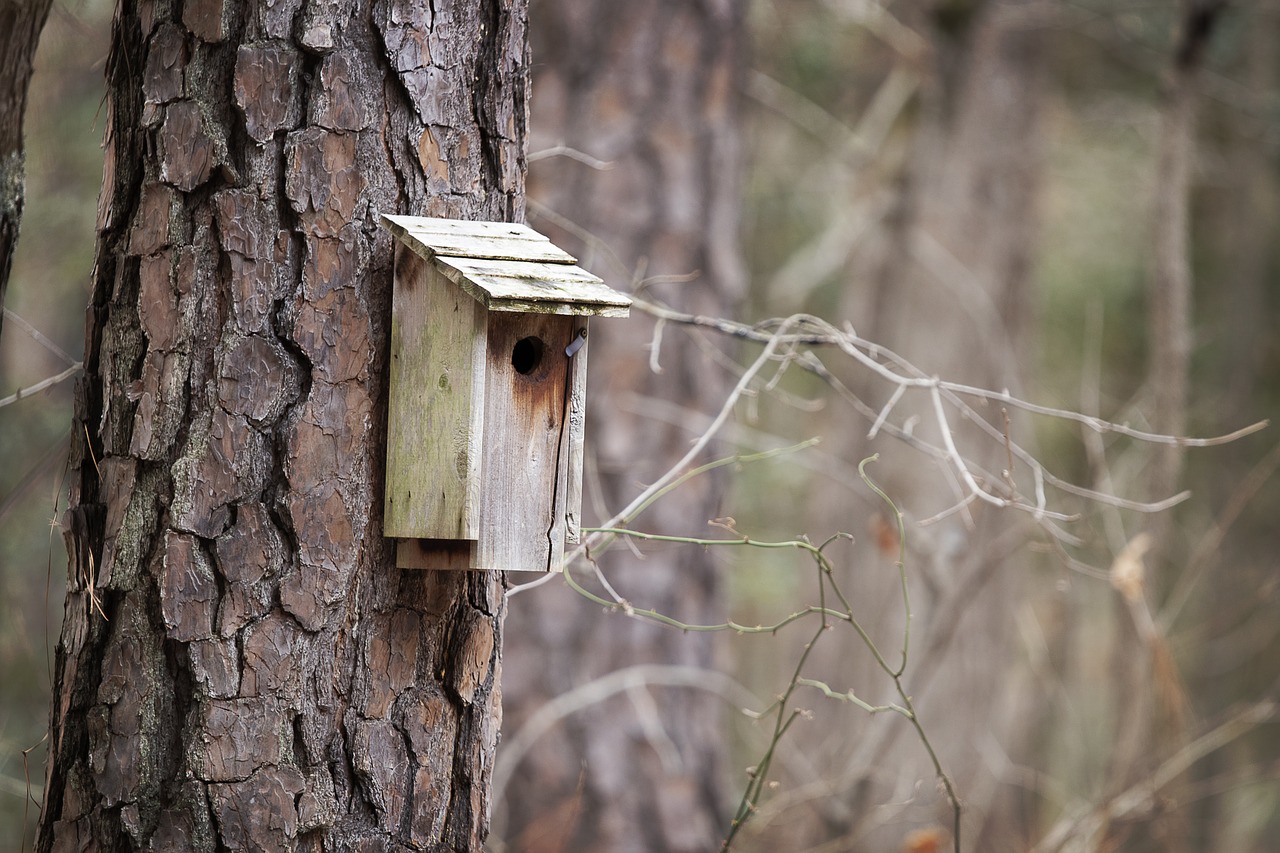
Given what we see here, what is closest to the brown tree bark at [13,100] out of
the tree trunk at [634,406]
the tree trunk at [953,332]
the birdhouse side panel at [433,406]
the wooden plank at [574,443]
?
the birdhouse side panel at [433,406]

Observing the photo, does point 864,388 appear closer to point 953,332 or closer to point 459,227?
point 953,332

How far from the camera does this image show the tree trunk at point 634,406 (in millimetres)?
4188

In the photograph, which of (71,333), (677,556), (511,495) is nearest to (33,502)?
(71,333)

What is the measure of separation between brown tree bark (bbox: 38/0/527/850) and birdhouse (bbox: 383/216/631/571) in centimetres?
6

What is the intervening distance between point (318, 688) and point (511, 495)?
1.41ft

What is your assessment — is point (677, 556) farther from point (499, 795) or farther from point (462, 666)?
point (462, 666)

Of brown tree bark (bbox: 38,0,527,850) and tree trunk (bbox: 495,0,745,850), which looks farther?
tree trunk (bbox: 495,0,745,850)

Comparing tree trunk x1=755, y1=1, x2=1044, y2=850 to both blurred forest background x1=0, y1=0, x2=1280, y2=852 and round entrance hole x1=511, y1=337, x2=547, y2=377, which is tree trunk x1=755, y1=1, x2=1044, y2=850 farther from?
round entrance hole x1=511, y1=337, x2=547, y2=377

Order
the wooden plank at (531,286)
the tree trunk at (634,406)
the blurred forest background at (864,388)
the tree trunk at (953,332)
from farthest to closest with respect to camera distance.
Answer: the tree trunk at (953,332)
the tree trunk at (634,406)
the blurred forest background at (864,388)
the wooden plank at (531,286)

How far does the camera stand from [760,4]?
6.52 m

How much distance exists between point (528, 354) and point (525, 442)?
0.15 meters

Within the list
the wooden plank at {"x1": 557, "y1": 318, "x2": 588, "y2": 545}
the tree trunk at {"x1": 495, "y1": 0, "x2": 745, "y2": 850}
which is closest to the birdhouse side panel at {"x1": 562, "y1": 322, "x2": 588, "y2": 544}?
the wooden plank at {"x1": 557, "y1": 318, "x2": 588, "y2": 545}

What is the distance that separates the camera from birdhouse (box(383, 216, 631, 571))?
172 cm

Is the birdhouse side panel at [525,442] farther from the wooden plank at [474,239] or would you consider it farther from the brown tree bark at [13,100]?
the brown tree bark at [13,100]
